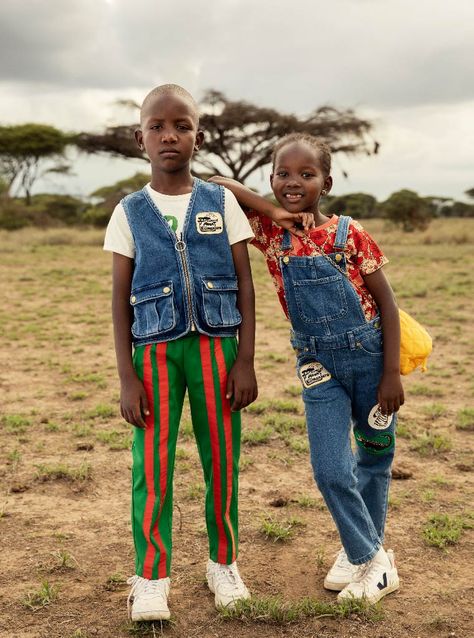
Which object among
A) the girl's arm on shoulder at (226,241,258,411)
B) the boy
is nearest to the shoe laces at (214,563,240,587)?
the boy

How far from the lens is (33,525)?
3.22 meters

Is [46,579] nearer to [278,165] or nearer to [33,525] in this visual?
[33,525]

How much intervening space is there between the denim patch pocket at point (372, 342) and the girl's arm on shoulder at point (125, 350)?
26.9 inches

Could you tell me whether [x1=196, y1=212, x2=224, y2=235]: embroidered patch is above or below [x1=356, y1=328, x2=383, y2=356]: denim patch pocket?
above

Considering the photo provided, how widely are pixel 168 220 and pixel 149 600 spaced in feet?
3.79

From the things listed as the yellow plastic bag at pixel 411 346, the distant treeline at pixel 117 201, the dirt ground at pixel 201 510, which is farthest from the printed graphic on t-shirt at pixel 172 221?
the distant treeline at pixel 117 201

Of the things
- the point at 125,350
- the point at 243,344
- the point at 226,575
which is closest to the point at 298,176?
the point at 243,344

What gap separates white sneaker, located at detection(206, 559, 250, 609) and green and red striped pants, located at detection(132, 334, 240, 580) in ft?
0.68

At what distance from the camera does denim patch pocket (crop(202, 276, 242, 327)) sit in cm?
230

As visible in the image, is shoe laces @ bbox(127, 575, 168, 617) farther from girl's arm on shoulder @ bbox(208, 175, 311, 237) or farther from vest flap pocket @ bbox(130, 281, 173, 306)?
girl's arm on shoulder @ bbox(208, 175, 311, 237)

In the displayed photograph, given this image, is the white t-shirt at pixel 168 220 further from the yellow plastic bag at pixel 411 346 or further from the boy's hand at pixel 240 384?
the yellow plastic bag at pixel 411 346

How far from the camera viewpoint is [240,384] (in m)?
2.35

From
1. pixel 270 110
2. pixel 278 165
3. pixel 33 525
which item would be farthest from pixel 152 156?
pixel 270 110

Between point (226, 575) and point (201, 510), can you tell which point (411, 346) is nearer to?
point (226, 575)
